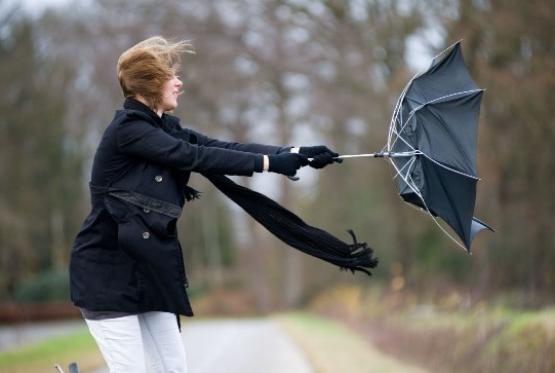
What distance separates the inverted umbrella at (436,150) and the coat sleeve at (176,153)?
0.78m

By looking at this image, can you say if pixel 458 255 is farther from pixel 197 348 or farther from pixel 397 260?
pixel 197 348

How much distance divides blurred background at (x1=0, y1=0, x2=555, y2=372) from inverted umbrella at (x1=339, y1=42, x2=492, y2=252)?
13.1 feet

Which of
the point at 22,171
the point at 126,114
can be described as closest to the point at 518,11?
the point at 126,114

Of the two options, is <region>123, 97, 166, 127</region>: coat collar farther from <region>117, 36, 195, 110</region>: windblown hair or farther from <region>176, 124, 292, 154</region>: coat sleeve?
<region>176, 124, 292, 154</region>: coat sleeve

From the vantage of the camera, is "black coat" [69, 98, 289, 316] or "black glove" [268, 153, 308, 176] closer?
"black coat" [69, 98, 289, 316]

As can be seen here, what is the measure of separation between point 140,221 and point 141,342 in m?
0.58

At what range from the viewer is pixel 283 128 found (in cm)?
3756

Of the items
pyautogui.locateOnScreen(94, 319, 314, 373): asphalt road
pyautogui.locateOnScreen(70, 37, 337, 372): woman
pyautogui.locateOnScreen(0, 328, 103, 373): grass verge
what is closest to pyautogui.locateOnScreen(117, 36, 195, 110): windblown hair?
pyautogui.locateOnScreen(70, 37, 337, 372): woman

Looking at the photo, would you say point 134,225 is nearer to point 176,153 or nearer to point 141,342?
point 176,153

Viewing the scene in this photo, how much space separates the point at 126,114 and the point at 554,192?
45.1ft

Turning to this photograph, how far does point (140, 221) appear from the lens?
13.8 ft

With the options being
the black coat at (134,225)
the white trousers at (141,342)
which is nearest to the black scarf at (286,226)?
the black coat at (134,225)

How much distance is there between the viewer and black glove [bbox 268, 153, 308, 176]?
4449 millimetres

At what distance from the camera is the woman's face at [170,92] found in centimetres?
445
